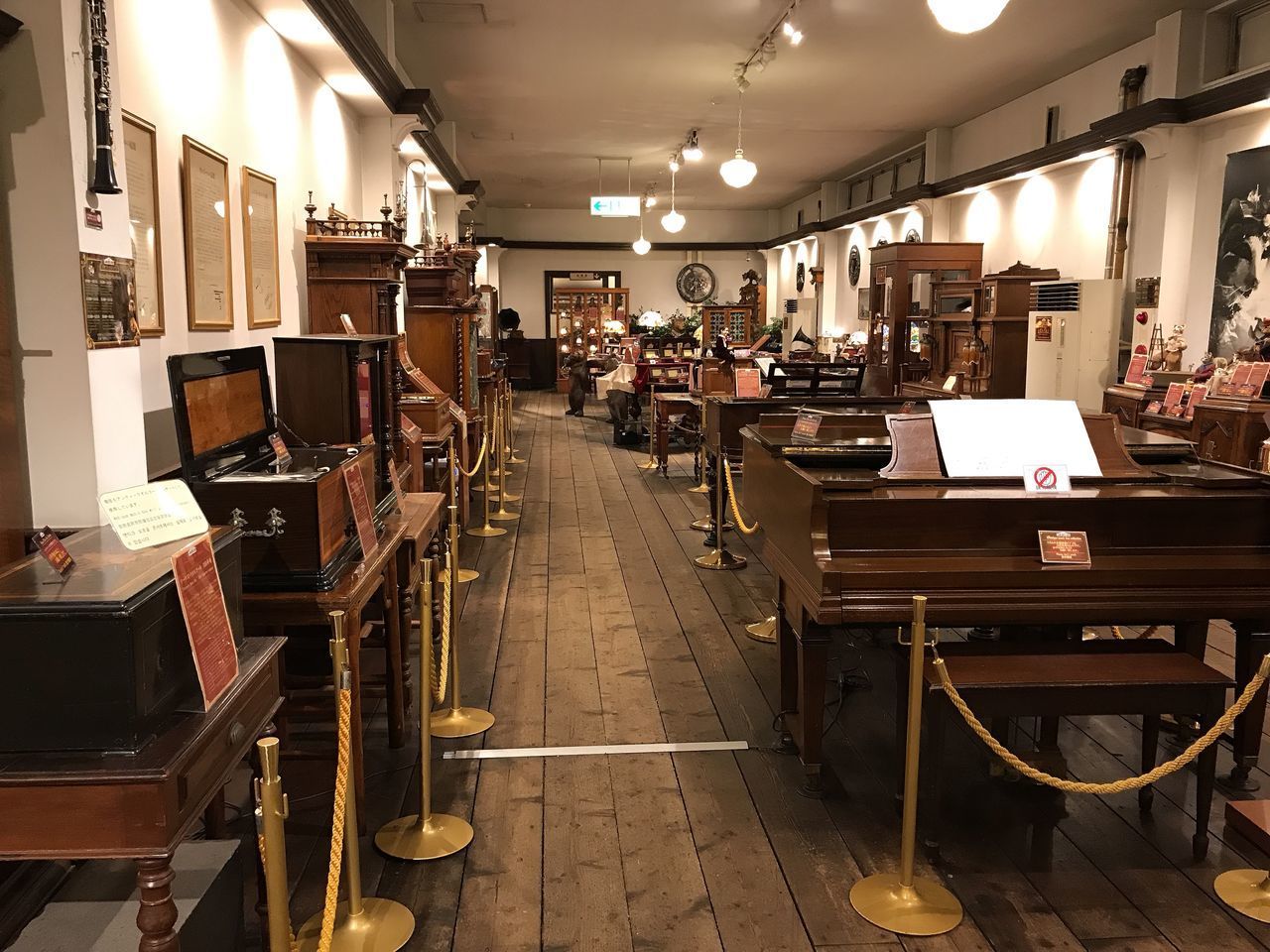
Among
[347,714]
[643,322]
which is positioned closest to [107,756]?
[347,714]

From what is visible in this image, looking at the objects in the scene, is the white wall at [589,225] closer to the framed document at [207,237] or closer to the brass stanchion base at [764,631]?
the framed document at [207,237]

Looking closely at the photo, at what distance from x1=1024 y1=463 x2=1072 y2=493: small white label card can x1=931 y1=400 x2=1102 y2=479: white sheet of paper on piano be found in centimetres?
4

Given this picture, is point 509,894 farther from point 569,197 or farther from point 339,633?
point 569,197

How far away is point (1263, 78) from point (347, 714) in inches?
281

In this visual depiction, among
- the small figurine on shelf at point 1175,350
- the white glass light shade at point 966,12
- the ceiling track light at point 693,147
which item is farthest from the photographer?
the ceiling track light at point 693,147

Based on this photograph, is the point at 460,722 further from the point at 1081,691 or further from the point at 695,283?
the point at 695,283

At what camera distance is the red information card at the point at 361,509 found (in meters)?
2.76

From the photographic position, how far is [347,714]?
2.12 m

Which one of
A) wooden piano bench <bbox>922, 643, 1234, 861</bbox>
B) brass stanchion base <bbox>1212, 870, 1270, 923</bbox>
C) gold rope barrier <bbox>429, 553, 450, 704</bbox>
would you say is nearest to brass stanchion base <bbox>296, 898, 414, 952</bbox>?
gold rope barrier <bbox>429, 553, 450, 704</bbox>

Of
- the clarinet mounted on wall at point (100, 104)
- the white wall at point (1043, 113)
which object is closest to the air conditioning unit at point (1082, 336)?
the white wall at point (1043, 113)

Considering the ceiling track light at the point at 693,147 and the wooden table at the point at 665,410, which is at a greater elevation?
the ceiling track light at the point at 693,147

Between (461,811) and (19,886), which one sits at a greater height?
(19,886)

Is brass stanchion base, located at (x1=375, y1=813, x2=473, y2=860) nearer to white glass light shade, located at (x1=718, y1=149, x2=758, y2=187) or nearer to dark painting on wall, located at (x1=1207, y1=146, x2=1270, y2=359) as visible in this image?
dark painting on wall, located at (x1=1207, y1=146, x2=1270, y2=359)

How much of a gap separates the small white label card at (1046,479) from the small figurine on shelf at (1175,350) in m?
5.03
